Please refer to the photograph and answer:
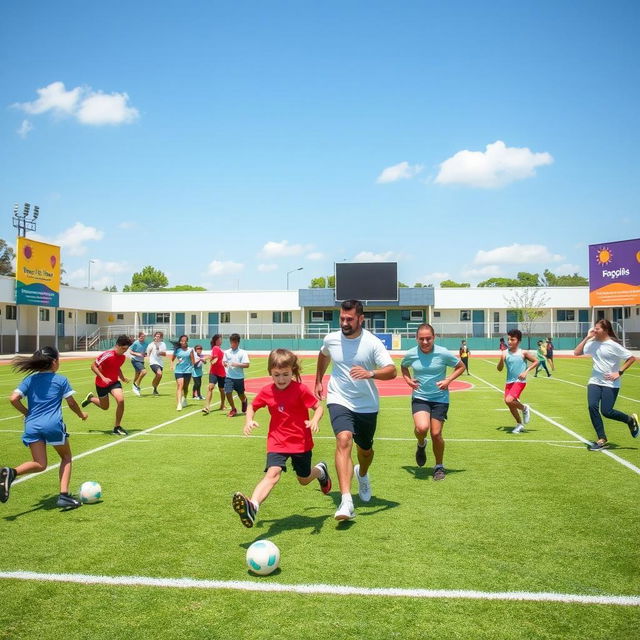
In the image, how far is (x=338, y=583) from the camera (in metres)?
4.45

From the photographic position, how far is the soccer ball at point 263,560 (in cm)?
457

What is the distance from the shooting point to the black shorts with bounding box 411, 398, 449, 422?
319 inches

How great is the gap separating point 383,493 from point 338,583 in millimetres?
2816

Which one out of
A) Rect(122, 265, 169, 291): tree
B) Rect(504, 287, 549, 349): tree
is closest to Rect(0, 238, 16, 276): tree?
Rect(122, 265, 169, 291): tree

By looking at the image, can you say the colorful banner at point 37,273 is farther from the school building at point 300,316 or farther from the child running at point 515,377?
the child running at point 515,377

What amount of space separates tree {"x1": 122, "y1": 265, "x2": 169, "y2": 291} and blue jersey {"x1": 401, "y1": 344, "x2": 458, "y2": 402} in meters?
120

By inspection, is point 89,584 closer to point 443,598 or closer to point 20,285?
point 443,598

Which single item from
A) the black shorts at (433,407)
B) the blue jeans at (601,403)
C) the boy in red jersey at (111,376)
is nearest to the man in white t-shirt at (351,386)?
the black shorts at (433,407)

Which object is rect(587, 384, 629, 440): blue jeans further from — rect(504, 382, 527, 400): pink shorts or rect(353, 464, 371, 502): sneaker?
rect(353, 464, 371, 502): sneaker

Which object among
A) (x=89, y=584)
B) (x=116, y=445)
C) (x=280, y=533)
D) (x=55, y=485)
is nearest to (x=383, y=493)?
(x=280, y=533)

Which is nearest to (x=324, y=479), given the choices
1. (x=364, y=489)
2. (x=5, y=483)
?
(x=364, y=489)

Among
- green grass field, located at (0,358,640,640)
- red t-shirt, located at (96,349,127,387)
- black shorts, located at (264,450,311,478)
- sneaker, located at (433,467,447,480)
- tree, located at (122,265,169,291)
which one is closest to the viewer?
green grass field, located at (0,358,640,640)

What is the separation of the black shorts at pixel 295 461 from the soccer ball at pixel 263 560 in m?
1.02

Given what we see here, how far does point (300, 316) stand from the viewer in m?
64.4
